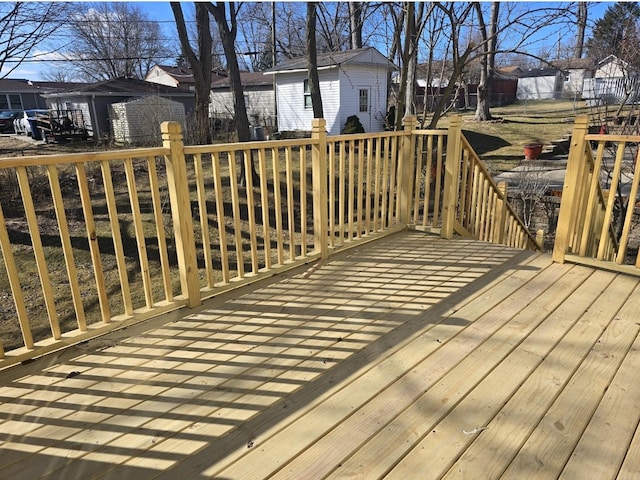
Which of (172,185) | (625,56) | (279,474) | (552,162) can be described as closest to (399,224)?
(172,185)

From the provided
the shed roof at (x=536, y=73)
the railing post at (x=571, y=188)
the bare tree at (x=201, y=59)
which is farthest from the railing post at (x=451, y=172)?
the shed roof at (x=536, y=73)

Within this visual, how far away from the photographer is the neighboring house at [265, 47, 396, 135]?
51.0ft

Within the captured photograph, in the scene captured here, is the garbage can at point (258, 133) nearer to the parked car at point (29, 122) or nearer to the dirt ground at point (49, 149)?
the dirt ground at point (49, 149)

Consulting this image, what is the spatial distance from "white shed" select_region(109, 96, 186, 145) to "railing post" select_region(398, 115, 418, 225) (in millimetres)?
9429

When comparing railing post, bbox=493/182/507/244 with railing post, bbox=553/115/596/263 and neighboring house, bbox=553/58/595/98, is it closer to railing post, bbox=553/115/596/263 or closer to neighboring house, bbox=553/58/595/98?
railing post, bbox=553/115/596/263

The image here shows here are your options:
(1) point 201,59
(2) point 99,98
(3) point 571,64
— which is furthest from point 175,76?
(3) point 571,64

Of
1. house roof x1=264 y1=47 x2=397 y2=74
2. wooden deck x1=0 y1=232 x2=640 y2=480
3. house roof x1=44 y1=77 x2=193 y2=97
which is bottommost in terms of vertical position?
wooden deck x1=0 y1=232 x2=640 y2=480

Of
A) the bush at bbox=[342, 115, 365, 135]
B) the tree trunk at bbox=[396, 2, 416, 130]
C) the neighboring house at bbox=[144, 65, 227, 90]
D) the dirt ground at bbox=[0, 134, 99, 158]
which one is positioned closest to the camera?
the tree trunk at bbox=[396, 2, 416, 130]

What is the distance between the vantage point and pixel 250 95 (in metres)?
19.7

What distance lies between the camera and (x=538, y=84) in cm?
3400

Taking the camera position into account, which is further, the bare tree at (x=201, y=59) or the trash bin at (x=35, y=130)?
the trash bin at (x=35, y=130)

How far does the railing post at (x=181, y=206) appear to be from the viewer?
2369 millimetres

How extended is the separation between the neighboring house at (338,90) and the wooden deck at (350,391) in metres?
13.9

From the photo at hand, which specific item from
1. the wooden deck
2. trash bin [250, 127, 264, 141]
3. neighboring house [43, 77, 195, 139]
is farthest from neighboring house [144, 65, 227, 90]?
the wooden deck
